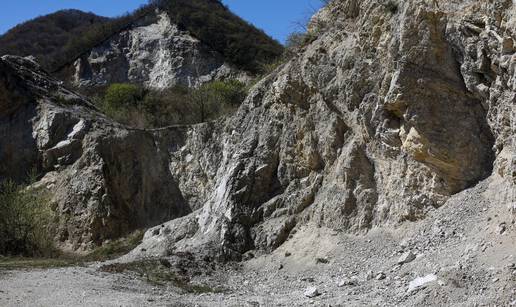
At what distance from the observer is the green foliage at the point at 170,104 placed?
3534 centimetres

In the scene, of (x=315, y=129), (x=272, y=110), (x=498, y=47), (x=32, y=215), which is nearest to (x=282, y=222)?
(x=315, y=129)

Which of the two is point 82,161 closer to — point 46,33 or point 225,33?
point 225,33

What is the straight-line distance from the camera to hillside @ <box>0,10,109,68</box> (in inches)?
2744

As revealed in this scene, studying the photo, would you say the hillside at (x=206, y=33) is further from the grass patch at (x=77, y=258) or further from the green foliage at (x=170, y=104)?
the grass patch at (x=77, y=258)

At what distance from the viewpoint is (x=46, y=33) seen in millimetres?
77688

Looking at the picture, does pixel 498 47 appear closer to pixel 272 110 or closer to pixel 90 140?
pixel 272 110

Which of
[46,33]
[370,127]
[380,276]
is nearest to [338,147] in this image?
[370,127]

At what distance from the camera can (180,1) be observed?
57.2 m

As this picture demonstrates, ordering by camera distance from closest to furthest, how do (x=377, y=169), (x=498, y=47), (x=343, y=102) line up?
(x=498, y=47) < (x=377, y=169) < (x=343, y=102)

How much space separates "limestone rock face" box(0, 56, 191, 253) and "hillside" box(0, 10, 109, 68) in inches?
1305

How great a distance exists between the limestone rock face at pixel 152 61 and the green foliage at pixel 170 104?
332cm

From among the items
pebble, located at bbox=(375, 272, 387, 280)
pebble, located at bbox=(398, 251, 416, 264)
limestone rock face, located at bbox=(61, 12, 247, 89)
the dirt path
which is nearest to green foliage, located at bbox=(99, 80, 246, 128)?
limestone rock face, located at bbox=(61, 12, 247, 89)

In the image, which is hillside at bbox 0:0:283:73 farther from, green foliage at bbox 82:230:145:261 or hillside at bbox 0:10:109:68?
green foliage at bbox 82:230:145:261

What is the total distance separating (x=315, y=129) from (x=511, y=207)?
8.50 metres
